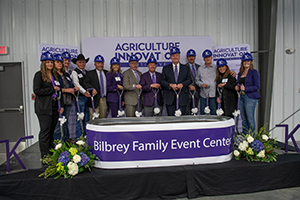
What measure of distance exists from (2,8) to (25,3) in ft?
1.59

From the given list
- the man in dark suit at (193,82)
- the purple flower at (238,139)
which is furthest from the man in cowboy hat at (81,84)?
the purple flower at (238,139)

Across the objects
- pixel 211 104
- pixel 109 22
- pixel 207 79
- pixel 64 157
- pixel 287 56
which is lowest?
pixel 64 157

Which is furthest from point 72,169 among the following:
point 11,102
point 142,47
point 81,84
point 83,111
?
point 11,102

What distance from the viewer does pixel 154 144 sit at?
8.12 ft

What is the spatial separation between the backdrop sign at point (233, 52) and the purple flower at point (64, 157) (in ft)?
12.6

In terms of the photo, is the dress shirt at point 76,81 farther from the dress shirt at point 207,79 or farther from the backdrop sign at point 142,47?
the dress shirt at point 207,79

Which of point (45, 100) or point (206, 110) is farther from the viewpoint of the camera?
point (206, 110)

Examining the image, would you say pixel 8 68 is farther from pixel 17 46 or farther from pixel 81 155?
pixel 81 155

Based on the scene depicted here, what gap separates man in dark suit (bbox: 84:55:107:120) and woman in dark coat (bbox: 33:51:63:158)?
1.06m

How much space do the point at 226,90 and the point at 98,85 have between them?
2.45m

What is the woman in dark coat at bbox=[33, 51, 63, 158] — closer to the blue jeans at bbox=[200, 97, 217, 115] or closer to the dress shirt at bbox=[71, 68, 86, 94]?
the dress shirt at bbox=[71, 68, 86, 94]

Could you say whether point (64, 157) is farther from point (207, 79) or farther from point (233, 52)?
point (233, 52)

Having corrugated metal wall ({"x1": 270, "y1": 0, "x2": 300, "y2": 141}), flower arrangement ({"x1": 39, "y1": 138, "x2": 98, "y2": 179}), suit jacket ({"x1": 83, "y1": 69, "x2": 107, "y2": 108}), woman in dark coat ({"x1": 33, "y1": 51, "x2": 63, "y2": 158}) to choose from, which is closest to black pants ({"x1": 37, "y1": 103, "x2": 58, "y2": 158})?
woman in dark coat ({"x1": 33, "y1": 51, "x2": 63, "y2": 158})

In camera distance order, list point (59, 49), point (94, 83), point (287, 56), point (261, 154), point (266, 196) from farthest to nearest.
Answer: point (287, 56) → point (59, 49) → point (94, 83) → point (261, 154) → point (266, 196)
